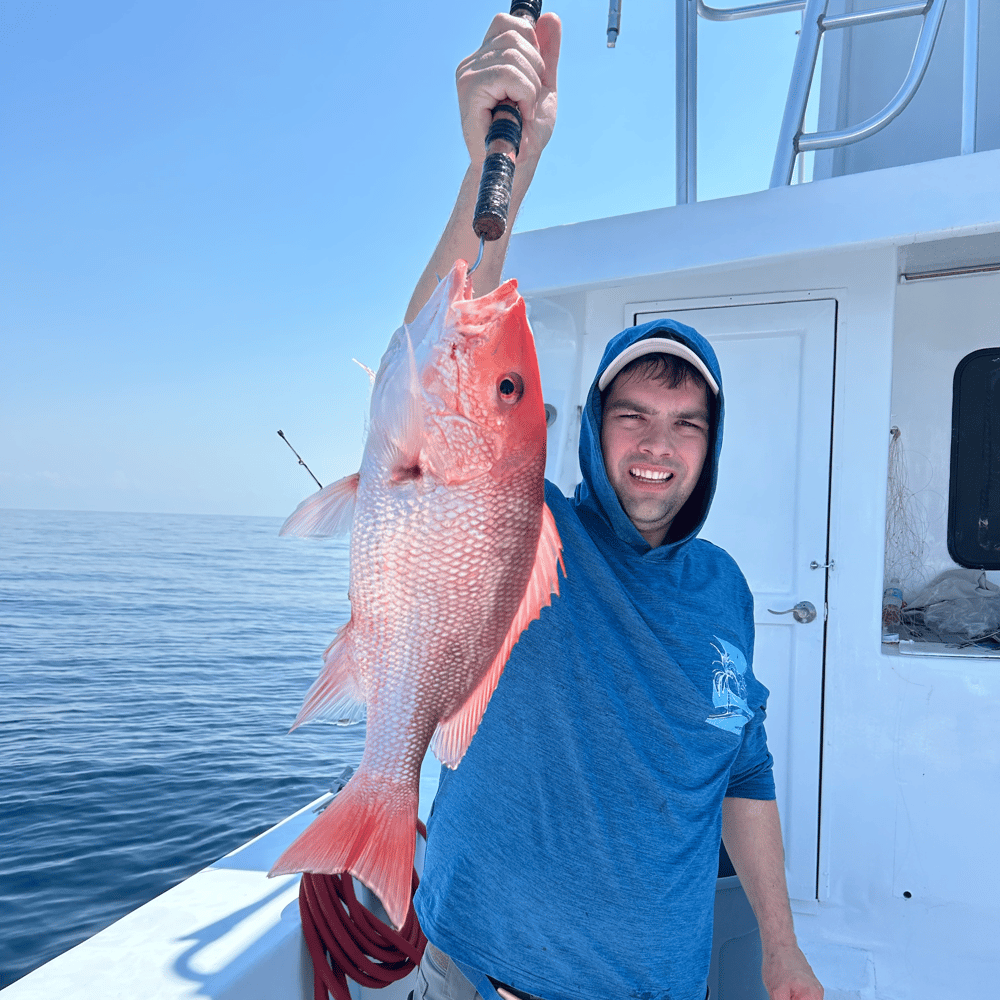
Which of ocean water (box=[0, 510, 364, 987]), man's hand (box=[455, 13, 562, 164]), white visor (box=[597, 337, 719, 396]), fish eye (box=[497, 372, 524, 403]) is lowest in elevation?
ocean water (box=[0, 510, 364, 987])

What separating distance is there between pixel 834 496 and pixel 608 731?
242 cm

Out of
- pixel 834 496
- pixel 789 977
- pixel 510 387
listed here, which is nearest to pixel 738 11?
pixel 834 496

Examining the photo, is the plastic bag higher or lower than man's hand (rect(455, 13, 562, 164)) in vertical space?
lower

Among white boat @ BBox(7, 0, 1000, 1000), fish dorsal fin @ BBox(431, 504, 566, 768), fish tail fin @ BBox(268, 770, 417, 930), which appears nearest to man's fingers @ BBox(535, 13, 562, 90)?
fish dorsal fin @ BBox(431, 504, 566, 768)

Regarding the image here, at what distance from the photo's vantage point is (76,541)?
33.4 meters

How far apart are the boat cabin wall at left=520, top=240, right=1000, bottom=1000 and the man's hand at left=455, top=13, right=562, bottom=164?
6.55ft

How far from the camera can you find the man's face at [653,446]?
5.46 ft

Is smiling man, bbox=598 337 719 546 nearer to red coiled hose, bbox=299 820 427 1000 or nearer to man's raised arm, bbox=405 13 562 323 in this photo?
man's raised arm, bbox=405 13 562 323

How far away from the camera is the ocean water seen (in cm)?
514

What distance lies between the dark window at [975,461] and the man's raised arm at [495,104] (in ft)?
12.0

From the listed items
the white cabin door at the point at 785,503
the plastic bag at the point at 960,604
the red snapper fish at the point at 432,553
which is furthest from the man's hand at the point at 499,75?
the plastic bag at the point at 960,604

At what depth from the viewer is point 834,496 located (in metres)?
3.39

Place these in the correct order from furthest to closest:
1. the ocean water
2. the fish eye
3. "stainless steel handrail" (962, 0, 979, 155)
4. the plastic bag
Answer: the ocean water → the plastic bag → "stainless steel handrail" (962, 0, 979, 155) → the fish eye

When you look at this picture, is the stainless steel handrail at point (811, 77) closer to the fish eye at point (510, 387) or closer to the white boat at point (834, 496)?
the white boat at point (834, 496)
